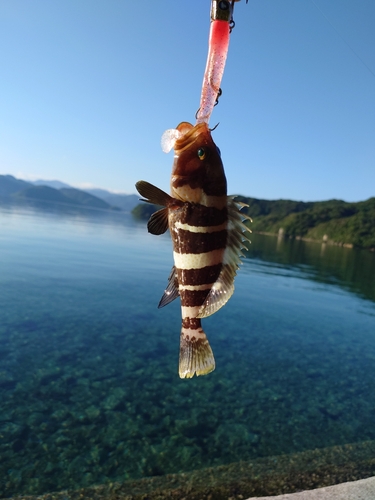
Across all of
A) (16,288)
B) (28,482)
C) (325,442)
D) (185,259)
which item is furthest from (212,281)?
(16,288)

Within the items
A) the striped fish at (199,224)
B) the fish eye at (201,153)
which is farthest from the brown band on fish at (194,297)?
the fish eye at (201,153)

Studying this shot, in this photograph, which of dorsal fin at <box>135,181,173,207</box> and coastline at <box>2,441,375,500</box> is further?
coastline at <box>2,441,375,500</box>

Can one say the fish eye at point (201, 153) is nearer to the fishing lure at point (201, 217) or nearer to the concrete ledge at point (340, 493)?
the fishing lure at point (201, 217)

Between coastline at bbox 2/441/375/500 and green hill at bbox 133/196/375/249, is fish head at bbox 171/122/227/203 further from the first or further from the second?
green hill at bbox 133/196/375/249

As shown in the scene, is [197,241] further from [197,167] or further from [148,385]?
[148,385]

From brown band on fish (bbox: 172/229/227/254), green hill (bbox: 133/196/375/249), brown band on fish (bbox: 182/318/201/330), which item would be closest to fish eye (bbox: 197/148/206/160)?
brown band on fish (bbox: 172/229/227/254)

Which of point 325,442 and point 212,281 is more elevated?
point 212,281

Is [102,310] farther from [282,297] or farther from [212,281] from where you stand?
[212,281]
